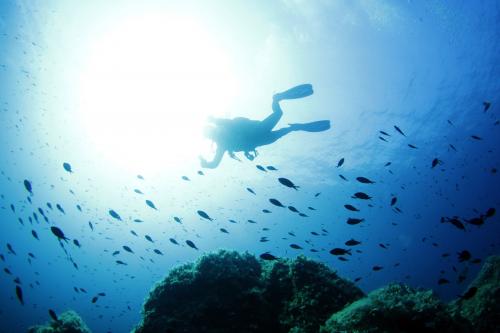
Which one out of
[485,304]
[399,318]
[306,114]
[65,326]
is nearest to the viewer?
[399,318]

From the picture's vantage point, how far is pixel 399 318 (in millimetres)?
4227

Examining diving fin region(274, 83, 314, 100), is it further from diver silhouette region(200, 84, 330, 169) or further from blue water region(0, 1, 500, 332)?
blue water region(0, 1, 500, 332)

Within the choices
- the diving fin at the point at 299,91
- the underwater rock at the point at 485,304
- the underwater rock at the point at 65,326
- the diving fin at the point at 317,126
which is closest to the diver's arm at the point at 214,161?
the diving fin at the point at 299,91

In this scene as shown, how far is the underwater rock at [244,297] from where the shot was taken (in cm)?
653

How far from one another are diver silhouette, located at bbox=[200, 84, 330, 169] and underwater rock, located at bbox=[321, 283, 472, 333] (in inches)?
311

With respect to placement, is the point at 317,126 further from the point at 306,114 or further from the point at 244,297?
the point at 306,114

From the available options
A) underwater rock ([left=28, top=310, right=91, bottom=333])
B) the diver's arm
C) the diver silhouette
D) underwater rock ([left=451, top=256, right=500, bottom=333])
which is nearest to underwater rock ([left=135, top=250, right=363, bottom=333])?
underwater rock ([left=451, top=256, right=500, bottom=333])

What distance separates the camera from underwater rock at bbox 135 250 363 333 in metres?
6.53

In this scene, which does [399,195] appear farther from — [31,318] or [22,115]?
[31,318]

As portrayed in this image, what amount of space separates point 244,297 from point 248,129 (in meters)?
6.75

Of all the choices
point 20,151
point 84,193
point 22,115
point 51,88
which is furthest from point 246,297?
point 84,193

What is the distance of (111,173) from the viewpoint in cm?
4019

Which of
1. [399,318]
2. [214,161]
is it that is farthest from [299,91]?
[399,318]

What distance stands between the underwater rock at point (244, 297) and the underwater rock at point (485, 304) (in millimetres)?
3310
